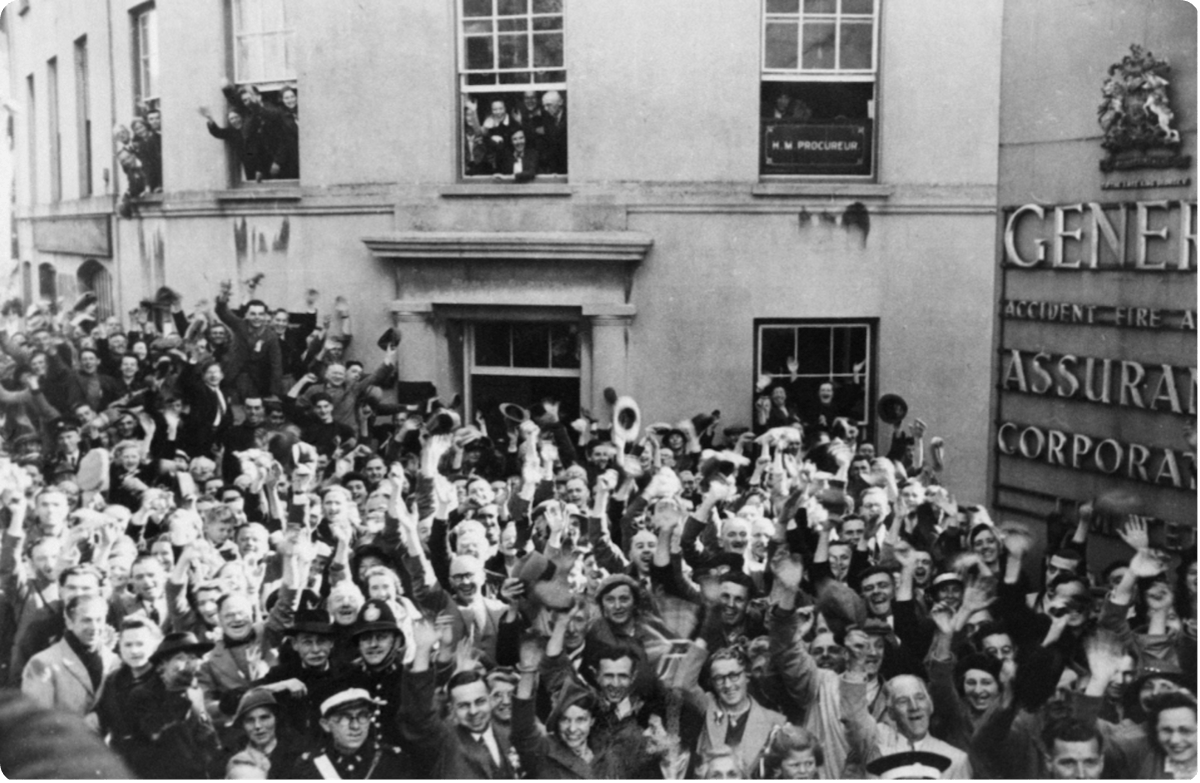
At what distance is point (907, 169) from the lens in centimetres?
396

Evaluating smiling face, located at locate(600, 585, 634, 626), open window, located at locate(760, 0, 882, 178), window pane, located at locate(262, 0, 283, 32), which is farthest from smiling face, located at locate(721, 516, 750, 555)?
window pane, located at locate(262, 0, 283, 32)

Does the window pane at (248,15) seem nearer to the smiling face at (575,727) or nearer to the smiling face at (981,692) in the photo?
the smiling face at (575,727)

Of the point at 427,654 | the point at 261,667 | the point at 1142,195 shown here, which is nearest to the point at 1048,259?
the point at 1142,195

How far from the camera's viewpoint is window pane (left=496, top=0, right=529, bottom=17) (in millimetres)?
3992

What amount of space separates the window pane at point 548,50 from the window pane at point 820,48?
0.71 m

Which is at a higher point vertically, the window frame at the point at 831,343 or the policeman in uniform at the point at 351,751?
the window frame at the point at 831,343

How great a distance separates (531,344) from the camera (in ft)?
13.3

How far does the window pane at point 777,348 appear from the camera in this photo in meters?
4.02

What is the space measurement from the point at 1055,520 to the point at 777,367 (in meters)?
1.00

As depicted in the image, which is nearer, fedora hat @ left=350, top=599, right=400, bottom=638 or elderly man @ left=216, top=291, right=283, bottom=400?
fedora hat @ left=350, top=599, right=400, bottom=638

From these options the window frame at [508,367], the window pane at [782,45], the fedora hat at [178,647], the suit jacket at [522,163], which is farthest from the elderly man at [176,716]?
the window pane at [782,45]

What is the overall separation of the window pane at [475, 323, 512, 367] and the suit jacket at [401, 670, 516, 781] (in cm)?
94

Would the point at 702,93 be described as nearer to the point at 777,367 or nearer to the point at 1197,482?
the point at 777,367

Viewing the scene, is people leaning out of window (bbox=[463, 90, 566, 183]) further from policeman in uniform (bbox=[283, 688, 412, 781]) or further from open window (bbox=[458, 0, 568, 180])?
policeman in uniform (bbox=[283, 688, 412, 781])
